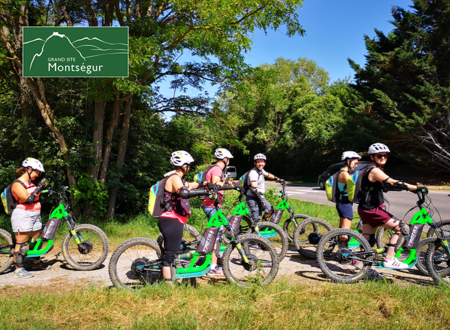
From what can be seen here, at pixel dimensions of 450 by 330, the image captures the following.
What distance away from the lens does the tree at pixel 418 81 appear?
65.2ft

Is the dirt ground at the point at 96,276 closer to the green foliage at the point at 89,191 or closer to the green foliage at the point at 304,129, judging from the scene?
the green foliage at the point at 89,191

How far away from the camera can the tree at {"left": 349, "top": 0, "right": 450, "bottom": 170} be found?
1988 cm

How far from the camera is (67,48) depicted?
25.3 feet

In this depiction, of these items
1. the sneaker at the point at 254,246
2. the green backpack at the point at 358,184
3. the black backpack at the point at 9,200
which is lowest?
the sneaker at the point at 254,246

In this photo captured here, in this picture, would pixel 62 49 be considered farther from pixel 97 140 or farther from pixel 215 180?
pixel 215 180

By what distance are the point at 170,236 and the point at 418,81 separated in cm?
2248

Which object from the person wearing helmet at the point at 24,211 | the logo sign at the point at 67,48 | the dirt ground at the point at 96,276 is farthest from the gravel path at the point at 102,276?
the logo sign at the point at 67,48

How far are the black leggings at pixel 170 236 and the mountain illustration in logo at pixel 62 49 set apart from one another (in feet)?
16.5

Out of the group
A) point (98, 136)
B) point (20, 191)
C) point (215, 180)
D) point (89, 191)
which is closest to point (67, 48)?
point (98, 136)

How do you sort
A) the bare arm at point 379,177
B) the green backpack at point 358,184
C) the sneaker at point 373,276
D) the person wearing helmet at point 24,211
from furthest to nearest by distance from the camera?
the person wearing helmet at point 24,211
the green backpack at point 358,184
the sneaker at point 373,276
the bare arm at point 379,177

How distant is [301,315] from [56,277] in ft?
12.4

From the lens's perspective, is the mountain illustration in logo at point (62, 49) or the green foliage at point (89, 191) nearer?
the mountain illustration in logo at point (62, 49)

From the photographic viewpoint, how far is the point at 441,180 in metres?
22.2

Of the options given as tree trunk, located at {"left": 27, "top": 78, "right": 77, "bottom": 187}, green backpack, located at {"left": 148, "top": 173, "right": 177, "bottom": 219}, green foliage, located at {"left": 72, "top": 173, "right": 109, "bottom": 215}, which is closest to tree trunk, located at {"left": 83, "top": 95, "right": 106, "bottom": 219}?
green foliage, located at {"left": 72, "top": 173, "right": 109, "bottom": 215}
